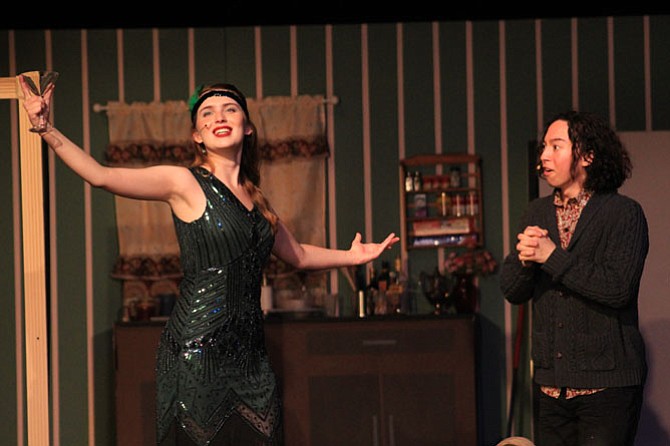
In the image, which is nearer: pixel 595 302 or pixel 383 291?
pixel 595 302

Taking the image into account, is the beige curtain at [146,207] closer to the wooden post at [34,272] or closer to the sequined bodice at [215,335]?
the wooden post at [34,272]

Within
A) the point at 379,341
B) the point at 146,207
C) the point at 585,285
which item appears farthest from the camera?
the point at 146,207

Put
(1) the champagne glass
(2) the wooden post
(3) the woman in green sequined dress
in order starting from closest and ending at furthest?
(1) the champagne glass, (3) the woman in green sequined dress, (2) the wooden post

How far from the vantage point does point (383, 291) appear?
230 inches

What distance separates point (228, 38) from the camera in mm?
6145

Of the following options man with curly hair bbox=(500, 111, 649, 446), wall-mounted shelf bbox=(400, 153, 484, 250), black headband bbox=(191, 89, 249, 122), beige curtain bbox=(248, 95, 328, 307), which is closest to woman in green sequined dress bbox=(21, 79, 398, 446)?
black headband bbox=(191, 89, 249, 122)

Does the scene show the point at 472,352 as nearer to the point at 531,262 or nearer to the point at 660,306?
the point at 660,306

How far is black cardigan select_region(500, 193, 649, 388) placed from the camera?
333 centimetres

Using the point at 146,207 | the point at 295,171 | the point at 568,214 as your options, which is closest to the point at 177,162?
the point at 146,207

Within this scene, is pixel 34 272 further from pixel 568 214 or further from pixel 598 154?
pixel 598 154

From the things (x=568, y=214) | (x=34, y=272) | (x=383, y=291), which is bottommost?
(x=383, y=291)

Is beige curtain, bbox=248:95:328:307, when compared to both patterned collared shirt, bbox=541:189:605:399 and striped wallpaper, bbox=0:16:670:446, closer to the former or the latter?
striped wallpaper, bbox=0:16:670:446

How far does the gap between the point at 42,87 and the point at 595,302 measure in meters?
1.79

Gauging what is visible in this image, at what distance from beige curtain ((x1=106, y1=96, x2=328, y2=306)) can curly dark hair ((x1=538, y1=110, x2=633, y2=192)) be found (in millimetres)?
2679
